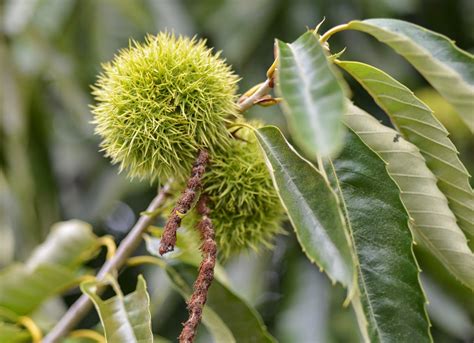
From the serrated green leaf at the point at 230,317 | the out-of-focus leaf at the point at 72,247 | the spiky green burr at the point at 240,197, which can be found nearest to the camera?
the spiky green burr at the point at 240,197

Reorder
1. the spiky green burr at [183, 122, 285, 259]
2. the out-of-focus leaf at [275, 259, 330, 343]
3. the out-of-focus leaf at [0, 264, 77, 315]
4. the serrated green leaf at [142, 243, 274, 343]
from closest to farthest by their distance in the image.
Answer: the spiky green burr at [183, 122, 285, 259] → the serrated green leaf at [142, 243, 274, 343] → the out-of-focus leaf at [0, 264, 77, 315] → the out-of-focus leaf at [275, 259, 330, 343]

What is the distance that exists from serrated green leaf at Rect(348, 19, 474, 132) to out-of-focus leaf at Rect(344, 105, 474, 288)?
12 cm

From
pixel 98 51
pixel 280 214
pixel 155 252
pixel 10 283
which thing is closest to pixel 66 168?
pixel 98 51

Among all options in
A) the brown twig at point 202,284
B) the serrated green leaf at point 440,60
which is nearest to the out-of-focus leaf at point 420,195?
the serrated green leaf at point 440,60

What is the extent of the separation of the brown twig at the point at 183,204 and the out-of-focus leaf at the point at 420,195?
20cm

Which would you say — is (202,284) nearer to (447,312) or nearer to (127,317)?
(127,317)

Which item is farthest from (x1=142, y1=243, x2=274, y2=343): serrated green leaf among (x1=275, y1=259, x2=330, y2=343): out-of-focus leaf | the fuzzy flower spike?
(x1=275, y1=259, x2=330, y2=343): out-of-focus leaf

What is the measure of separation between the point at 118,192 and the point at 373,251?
1605 mm

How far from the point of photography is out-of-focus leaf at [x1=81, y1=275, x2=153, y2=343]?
95 cm

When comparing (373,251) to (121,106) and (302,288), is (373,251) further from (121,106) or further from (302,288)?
(302,288)

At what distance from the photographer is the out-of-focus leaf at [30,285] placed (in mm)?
1312

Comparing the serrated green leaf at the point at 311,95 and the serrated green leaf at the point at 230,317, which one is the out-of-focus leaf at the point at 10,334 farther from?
the serrated green leaf at the point at 311,95

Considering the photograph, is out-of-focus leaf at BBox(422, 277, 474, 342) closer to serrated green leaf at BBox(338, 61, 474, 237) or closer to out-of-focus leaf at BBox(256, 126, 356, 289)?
serrated green leaf at BBox(338, 61, 474, 237)

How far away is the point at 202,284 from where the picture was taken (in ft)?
2.69
